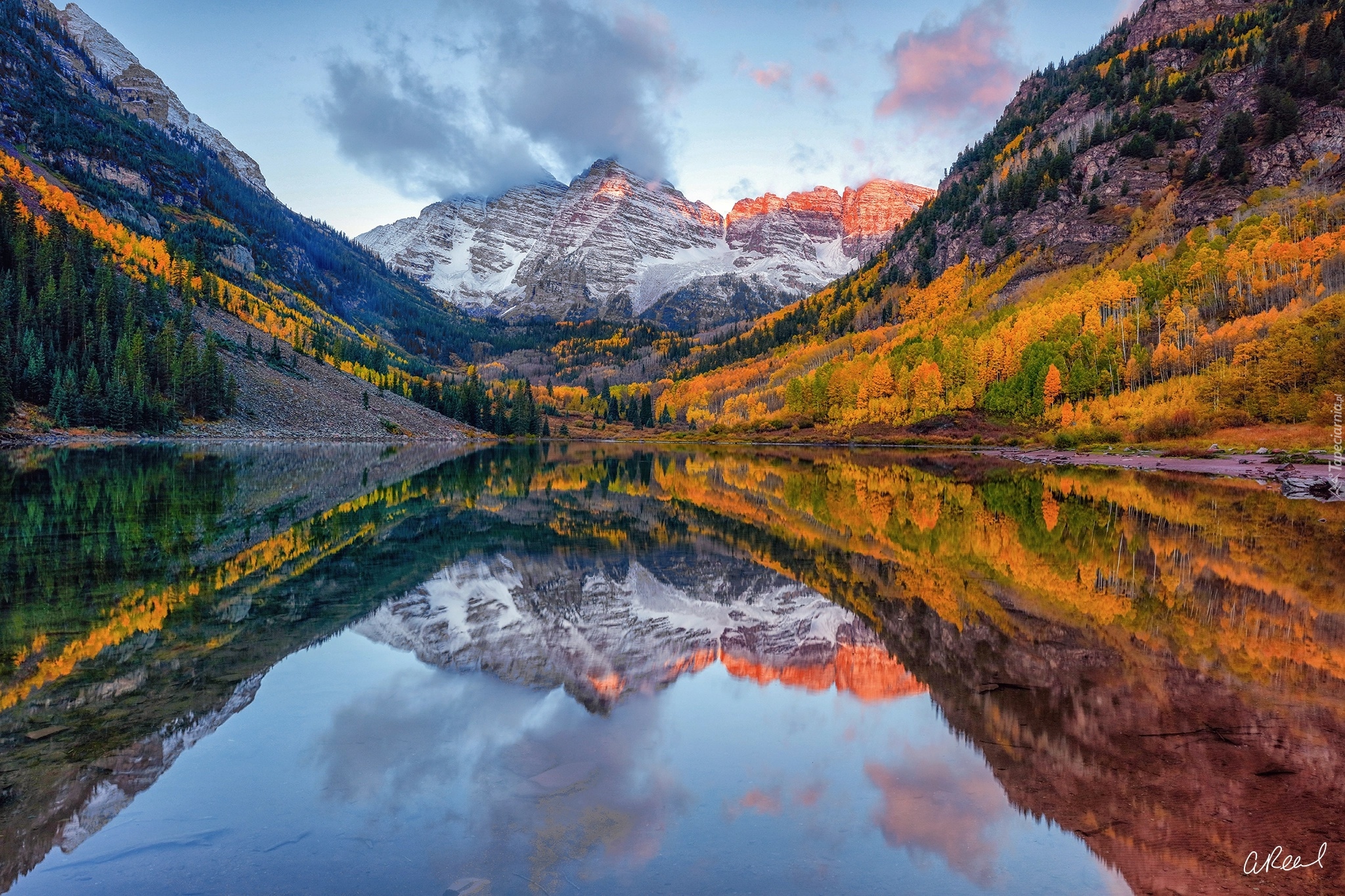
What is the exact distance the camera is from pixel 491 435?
544ft

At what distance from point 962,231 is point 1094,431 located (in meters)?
121

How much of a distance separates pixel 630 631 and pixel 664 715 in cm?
412

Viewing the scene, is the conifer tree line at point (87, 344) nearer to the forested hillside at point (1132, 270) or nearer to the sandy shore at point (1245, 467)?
the sandy shore at point (1245, 467)

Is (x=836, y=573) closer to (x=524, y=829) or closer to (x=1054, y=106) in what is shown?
(x=524, y=829)

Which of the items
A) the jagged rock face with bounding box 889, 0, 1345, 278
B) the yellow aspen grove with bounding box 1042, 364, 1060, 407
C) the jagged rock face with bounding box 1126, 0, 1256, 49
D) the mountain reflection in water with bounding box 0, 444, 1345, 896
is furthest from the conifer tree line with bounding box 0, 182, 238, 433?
the jagged rock face with bounding box 1126, 0, 1256, 49

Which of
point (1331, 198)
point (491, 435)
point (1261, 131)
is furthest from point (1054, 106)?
point (491, 435)

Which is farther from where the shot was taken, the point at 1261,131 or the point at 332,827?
the point at 1261,131

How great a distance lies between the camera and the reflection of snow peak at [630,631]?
10391 millimetres

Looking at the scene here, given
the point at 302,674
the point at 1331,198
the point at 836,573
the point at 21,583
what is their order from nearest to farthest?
the point at 302,674
the point at 21,583
the point at 836,573
the point at 1331,198

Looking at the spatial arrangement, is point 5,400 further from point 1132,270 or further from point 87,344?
point 1132,270

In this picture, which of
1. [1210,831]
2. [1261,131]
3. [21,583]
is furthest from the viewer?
[1261,131]
